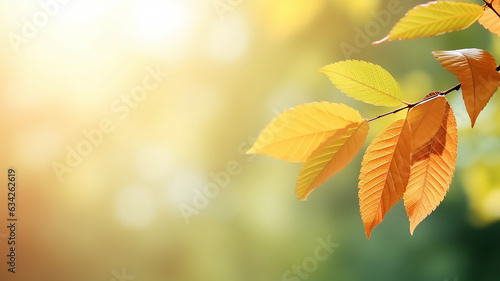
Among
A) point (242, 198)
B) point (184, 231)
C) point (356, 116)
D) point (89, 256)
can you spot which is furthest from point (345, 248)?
point (356, 116)

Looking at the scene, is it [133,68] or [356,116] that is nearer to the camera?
[356,116]

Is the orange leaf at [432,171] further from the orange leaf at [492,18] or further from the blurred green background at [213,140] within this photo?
the blurred green background at [213,140]

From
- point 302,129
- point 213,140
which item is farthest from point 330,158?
point 213,140

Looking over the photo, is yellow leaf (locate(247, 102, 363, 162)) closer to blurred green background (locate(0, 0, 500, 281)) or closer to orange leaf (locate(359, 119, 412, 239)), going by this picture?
orange leaf (locate(359, 119, 412, 239))

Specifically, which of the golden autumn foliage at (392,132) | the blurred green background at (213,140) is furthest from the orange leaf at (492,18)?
the blurred green background at (213,140)

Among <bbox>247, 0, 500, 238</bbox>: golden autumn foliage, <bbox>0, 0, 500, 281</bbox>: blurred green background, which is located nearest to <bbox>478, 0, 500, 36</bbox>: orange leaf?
<bbox>247, 0, 500, 238</bbox>: golden autumn foliage

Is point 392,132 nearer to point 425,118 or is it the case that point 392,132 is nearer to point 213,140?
point 425,118

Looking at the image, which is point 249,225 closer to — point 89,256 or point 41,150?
point 89,256
